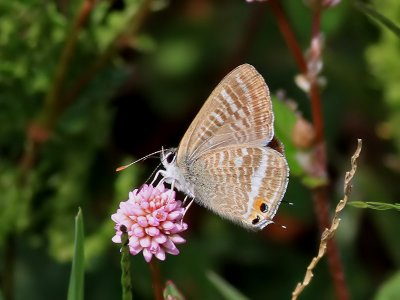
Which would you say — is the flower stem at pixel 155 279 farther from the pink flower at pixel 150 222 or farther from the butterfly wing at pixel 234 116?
the butterfly wing at pixel 234 116

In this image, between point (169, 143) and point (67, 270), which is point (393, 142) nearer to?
point (169, 143)

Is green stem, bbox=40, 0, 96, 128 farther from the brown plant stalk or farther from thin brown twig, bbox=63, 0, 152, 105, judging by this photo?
the brown plant stalk

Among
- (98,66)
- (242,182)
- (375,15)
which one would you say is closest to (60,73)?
(98,66)

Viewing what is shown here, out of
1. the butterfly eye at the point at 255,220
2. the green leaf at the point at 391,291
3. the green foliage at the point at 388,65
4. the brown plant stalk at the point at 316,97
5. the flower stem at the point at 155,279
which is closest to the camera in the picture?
the flower stem at the point at 155,279

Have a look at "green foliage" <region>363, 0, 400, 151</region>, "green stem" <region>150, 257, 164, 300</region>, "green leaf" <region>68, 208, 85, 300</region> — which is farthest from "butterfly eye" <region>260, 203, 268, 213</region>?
"green foliage" <region>363, 0, 400, 151</region>

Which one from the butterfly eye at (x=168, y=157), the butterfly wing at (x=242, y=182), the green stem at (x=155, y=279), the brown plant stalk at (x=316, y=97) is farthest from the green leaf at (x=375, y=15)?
the green stem at (x=155, y=279)
